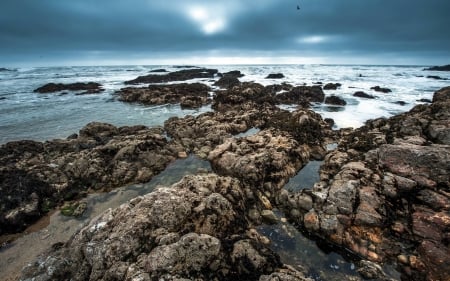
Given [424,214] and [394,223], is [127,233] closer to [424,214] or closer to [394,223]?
[394,223]

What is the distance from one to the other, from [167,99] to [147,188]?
2669cm

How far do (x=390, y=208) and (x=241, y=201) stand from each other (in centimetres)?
548

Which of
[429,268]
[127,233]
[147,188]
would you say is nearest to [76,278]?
[127,233]

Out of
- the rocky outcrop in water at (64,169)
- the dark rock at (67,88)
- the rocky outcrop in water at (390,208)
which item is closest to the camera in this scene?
the rocky outcrop in water at (390,208)

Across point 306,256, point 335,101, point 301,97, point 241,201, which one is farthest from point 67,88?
point 306,256

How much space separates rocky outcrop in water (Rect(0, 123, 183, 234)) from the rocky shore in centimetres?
6

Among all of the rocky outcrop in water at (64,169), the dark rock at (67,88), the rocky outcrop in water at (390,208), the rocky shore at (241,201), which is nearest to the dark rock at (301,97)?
the rocky shore at (241,201)

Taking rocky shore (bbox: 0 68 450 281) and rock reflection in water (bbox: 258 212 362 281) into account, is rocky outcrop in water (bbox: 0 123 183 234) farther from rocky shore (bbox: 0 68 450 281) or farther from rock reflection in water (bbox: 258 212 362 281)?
rock reflection in water (bbox: 258 212 362 281)

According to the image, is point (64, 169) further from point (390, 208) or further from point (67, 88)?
point (67, 88)

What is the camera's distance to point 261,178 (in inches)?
467

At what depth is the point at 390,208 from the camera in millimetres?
9047

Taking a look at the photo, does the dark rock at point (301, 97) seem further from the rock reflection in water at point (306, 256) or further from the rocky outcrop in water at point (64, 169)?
the rock reflection in water at point (306, 256)

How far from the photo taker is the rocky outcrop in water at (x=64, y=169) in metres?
10.7

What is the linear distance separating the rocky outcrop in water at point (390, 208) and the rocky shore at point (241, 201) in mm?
37
